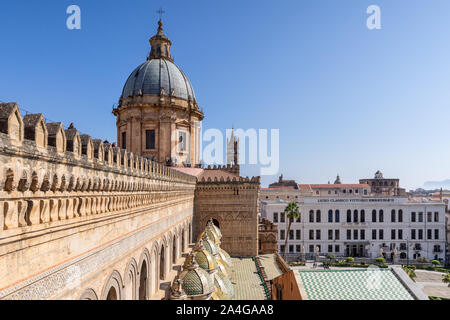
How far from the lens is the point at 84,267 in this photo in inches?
308

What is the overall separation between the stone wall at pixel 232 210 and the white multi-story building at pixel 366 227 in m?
16.9

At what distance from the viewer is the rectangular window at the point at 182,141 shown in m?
31.0

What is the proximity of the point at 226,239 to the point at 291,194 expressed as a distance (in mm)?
35767

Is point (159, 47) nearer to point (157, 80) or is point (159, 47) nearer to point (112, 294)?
point (157, 80)

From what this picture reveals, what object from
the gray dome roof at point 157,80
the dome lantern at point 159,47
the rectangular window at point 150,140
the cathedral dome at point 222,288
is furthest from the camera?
the dome lantern at point 159,47

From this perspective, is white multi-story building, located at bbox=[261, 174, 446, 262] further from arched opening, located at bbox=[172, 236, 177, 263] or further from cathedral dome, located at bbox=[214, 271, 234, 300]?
cathedral dome, located at bbox=[214, 271, 234, 300]

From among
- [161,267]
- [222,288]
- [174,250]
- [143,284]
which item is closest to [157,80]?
[174,250]

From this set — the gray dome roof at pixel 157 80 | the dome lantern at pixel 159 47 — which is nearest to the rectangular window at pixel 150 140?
the gray dome roof at pixel 157 80

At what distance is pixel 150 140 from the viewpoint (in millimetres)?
30359

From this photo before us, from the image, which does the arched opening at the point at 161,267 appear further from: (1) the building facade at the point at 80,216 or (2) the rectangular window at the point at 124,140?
(2) the rectangular window at the point at 124,140

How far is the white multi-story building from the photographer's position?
44.2 m

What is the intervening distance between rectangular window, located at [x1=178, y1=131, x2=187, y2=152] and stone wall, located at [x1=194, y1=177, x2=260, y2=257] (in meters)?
4.88
